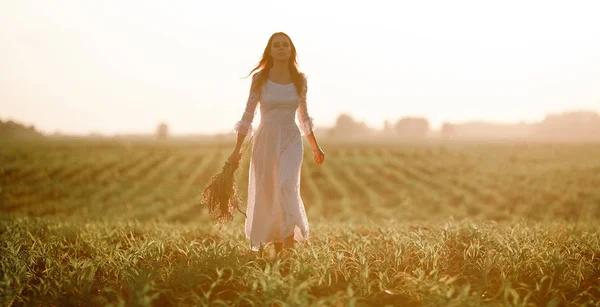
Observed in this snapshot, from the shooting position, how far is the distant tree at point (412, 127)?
137125 millimetres

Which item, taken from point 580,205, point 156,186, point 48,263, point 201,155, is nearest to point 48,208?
point 156,186

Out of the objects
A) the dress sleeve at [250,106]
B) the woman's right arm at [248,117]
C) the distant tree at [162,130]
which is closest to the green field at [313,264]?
the woman's right arm at [248,117]

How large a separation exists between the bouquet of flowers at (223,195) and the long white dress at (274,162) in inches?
7.7

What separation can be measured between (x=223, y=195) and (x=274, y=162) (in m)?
0.59

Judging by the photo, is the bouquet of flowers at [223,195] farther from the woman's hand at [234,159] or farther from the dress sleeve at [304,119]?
the dress sleeve at [304,119]

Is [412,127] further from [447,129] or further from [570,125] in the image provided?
[570,125]

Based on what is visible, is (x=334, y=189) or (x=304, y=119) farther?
(x=334, y=189)

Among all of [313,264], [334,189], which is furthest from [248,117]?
[334,189]

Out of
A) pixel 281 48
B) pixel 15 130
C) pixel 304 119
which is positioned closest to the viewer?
pixel 281 48

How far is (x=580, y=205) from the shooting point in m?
16.8

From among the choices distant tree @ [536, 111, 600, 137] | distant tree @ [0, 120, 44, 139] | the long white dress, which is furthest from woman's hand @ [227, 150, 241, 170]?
distant tree @ [536, 111, 600, 137]

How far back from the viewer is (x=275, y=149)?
4.63 metres

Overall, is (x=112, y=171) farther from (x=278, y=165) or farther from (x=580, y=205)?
(x=278, y=165)

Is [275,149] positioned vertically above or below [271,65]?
below
